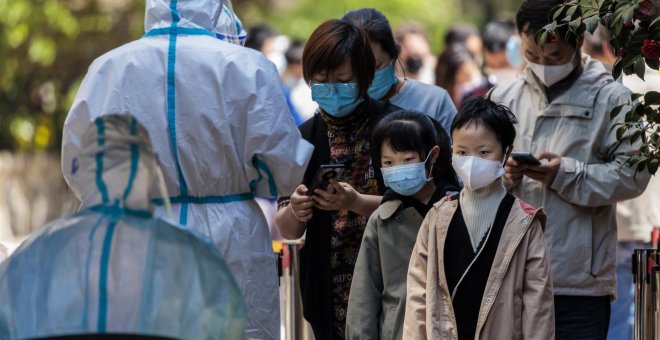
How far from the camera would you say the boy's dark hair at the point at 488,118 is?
5.36 meters

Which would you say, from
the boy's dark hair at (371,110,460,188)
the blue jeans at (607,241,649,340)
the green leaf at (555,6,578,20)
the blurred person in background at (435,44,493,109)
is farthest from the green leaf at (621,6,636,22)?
the blurred person in background at (435,44,493,109)

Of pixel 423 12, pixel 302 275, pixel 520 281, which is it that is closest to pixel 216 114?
pixel 302 275

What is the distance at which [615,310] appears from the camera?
866 cm

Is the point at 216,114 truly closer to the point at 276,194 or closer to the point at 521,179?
the point at 276,194

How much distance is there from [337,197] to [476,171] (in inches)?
24.8

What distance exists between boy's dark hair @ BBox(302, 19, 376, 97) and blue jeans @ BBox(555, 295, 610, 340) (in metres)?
1.25

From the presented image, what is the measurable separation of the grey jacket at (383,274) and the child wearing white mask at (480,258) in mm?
229

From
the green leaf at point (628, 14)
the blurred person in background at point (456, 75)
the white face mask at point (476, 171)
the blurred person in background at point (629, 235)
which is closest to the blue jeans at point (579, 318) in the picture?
the white face mask at point (476, 171)

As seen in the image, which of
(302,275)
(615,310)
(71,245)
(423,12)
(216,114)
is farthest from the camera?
(423,12)

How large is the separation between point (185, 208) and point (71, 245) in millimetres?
1944

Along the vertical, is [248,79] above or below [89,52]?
above

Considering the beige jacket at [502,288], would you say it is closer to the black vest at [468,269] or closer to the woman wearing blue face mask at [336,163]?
the black vest at [468,269]

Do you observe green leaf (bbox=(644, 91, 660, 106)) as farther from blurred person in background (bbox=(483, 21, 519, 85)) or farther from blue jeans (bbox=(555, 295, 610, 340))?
blurred person in background (bbox=(483, 21, 519, 85))

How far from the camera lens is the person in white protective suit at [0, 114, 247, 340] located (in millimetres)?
3543
